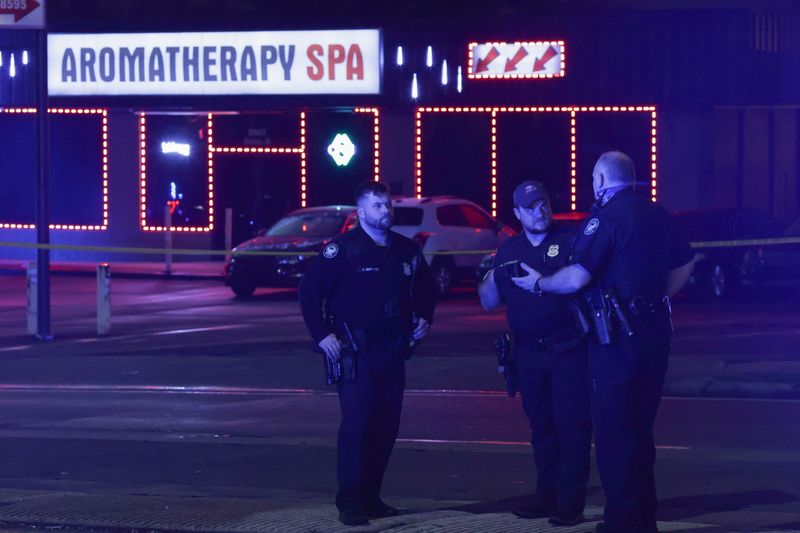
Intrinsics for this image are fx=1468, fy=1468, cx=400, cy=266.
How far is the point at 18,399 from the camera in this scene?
13156mm

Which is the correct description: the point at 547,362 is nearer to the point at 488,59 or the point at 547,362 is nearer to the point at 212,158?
the point at 488,59

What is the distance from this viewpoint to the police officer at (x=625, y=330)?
6.68 meters

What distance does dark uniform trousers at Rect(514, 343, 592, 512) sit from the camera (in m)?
7.20

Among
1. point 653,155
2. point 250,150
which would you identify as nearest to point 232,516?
point 653,155

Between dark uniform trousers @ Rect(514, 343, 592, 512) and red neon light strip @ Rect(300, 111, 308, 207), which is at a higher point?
red neon light strip @ Rect(300, 111, 308, 207)

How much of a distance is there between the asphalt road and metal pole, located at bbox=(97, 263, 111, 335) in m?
0.20

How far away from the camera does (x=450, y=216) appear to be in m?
24.4

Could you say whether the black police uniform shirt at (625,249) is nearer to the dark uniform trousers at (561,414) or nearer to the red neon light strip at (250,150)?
the dark uniform trousers at (561,414)

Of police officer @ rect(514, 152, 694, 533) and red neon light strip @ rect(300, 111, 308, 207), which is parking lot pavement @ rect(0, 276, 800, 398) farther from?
red neon light strip @ rect(300, 111, 308, 207)

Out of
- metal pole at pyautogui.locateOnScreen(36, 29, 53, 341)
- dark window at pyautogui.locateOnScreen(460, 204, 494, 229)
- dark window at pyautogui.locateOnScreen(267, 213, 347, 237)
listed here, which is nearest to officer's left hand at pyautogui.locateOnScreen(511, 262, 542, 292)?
metal pole at pyautogui.locateOnScreen(36, 29, 53, 341)

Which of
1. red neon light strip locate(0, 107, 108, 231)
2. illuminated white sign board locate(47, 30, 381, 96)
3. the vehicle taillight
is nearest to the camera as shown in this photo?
the vehicle taillight

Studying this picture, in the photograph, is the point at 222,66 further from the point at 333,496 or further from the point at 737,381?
the point at 333,496

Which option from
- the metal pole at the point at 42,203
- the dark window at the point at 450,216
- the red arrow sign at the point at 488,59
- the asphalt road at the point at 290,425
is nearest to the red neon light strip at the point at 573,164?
the red arrow sign at the point at 488,59

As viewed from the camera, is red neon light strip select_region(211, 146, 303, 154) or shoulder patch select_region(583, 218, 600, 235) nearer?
shoulder patch select_region(583, 218, 600, 235)
